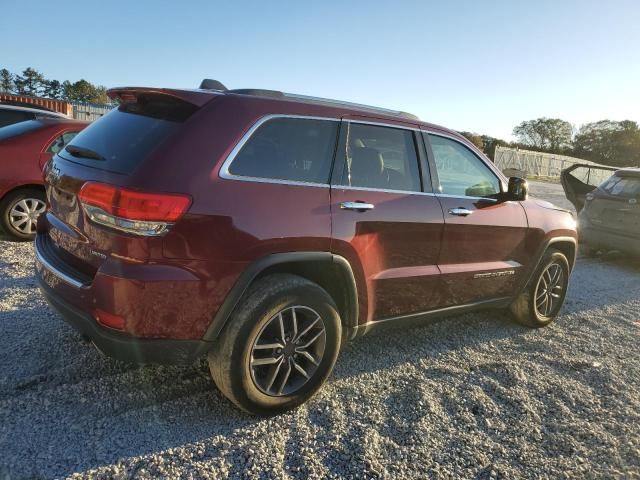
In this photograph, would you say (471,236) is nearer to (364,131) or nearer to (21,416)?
(364,131)

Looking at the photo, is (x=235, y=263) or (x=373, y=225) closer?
(x=235, y=263)

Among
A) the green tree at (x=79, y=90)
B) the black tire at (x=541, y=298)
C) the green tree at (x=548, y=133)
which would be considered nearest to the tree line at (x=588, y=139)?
the green tree at (x=548, y=133)

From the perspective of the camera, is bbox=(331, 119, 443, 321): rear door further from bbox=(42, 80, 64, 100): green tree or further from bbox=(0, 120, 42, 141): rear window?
bbox=(42, 80, 64, 100): green tree

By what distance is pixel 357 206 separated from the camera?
3012mm

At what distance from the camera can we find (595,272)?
742 centimetres

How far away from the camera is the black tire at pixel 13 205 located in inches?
234

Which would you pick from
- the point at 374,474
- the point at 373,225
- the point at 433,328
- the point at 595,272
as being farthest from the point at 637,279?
the point at 374,474

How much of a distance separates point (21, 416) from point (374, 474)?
1881mm

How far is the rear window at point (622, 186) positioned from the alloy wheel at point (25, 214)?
27.0 ft

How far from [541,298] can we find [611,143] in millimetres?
85509

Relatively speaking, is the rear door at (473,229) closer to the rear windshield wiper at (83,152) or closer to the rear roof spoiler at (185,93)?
the rear roof spoiler at (185,93)

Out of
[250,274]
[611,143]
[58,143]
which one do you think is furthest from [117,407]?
[611,143]

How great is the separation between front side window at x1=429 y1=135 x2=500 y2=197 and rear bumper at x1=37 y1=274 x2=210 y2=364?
2.09 meters

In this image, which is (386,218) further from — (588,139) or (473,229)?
(588,139)
